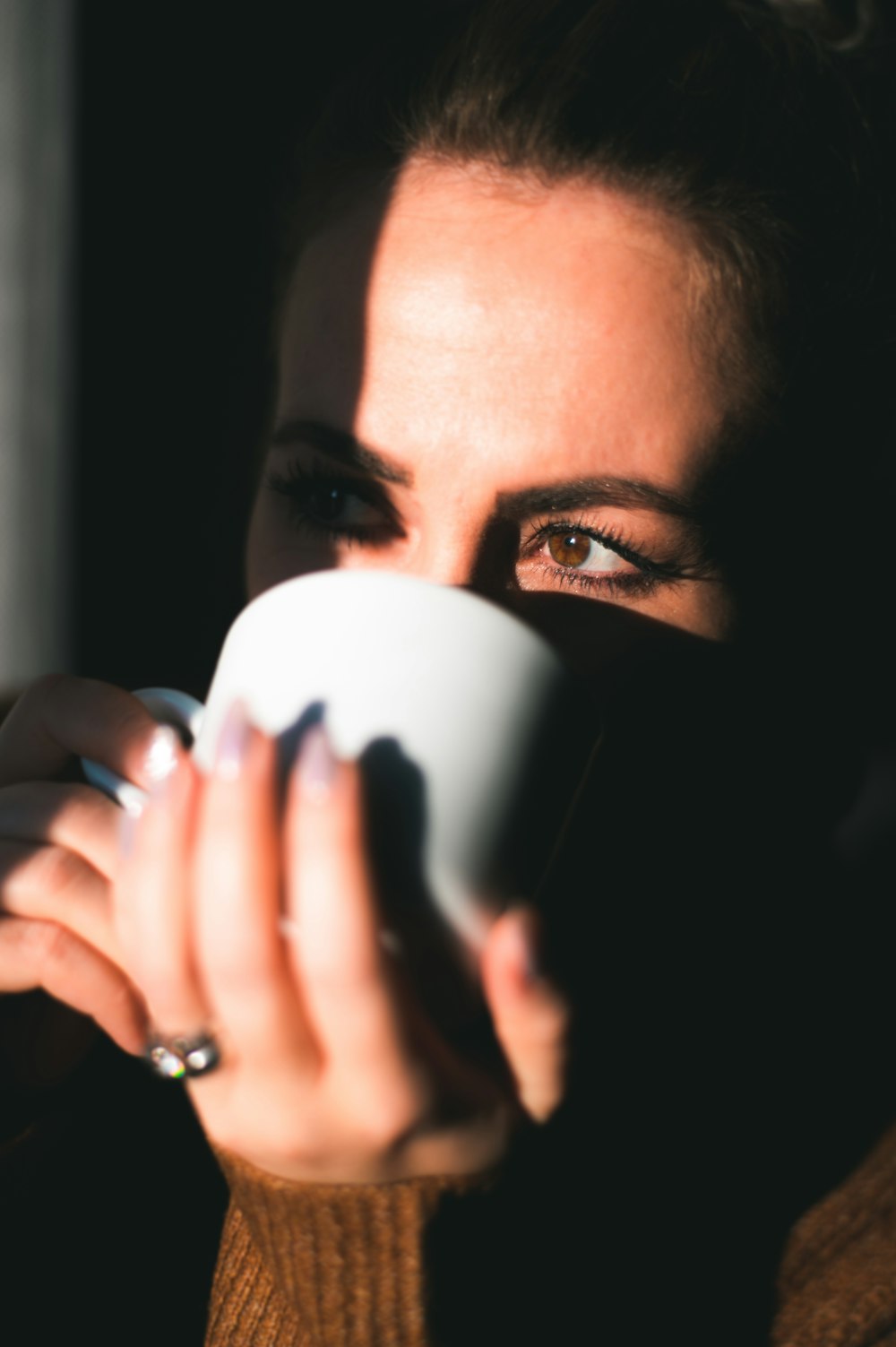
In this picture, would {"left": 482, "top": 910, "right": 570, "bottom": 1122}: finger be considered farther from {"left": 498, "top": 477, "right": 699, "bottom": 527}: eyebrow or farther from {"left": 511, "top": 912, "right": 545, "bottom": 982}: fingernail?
{"left": 498, "top": 477, "right": 699, "bottom": 527}: eyebrow

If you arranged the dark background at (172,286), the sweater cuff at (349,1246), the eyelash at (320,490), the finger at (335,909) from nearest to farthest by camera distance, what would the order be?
the finger at (335,909), the sweater cuff at (349,1246), the eyelash at (320,490), the dark background at (172,286)

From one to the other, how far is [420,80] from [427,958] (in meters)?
0.91

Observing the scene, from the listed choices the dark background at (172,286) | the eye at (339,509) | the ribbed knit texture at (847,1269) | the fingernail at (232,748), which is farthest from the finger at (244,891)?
the dark background at (172,286)

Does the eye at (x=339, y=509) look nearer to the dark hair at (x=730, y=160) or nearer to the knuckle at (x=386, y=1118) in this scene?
the dark hair at (x=730, y=160)

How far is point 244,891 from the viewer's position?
0.52 metres

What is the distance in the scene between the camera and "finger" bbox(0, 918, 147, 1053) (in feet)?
2.24

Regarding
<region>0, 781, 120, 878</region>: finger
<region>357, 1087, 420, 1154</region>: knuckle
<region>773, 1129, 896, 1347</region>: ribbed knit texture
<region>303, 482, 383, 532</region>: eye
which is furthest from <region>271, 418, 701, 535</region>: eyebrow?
<region>773, 1129, 896, 1347</region>: ribbed knit texture

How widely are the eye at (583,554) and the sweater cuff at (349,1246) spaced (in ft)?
1.61

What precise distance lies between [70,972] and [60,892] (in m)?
0.05

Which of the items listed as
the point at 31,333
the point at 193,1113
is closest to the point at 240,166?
the point at 31,333

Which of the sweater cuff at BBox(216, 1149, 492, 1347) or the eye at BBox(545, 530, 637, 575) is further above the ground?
the eye at BBox(545, 530, 637, 575)

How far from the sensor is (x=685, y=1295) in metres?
0.97

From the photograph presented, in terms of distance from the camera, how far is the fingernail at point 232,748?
1.74 ft

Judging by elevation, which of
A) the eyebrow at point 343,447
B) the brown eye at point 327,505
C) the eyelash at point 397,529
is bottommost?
the brown eye at point 327,505
